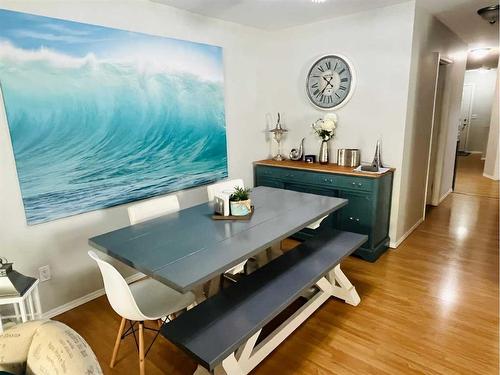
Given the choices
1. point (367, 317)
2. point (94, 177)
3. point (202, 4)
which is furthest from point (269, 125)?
point (367, 317)

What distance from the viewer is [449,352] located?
1.98 m

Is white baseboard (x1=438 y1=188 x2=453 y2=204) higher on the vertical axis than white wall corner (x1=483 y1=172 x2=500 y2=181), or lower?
lower

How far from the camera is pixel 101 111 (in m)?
2.49

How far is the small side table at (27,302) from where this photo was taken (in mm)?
1740

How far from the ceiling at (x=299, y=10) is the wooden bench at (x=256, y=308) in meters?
2.10

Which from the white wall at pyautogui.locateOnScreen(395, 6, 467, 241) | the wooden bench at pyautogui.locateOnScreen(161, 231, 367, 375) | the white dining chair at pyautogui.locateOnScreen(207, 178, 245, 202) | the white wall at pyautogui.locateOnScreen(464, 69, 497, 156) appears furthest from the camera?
the white wall at pyautogui.locateOnScreen(464, 69, 497, 156)

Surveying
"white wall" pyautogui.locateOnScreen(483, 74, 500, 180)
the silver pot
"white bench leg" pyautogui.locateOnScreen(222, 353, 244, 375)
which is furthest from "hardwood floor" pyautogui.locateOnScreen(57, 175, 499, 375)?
"white wall" pyautogui.locateOnScreen(483, 74, 500, 180)

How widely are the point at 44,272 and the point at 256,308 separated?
65.2 inches

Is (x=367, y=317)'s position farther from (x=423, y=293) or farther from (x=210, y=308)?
(x=210, y=308)

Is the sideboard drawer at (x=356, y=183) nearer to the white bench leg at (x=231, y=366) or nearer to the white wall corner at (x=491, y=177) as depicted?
the white bench leg at (x=231, y=366)

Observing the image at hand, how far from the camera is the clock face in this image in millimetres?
3348

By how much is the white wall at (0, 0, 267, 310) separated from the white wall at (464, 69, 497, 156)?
796 cm

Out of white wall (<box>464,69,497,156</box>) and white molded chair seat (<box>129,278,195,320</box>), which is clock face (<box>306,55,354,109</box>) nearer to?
white molded chair seat (<box>129,278,195,320</box>)

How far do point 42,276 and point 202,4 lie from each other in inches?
100.0
